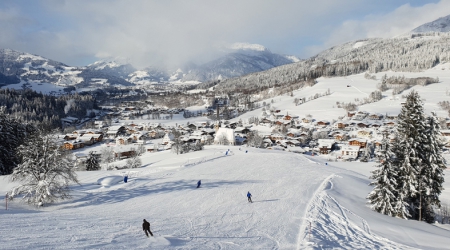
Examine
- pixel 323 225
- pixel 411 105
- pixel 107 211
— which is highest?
pixel 411 105

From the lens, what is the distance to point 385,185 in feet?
69.1

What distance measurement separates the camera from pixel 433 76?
6560 inches

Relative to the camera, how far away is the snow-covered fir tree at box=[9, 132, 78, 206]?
18.4 metres

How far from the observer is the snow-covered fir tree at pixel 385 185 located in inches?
816

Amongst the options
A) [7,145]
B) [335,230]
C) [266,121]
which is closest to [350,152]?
[266,121]

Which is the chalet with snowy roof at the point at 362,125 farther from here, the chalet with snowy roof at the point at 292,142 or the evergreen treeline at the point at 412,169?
the evergreen treeline at the point at 412,169

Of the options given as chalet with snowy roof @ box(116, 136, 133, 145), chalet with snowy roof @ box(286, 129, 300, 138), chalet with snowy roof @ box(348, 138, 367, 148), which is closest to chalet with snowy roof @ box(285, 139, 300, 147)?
chalet with snowy roof @ box(286, 129, 300, 138)

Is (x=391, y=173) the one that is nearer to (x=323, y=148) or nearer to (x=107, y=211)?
(x=107, y=211)

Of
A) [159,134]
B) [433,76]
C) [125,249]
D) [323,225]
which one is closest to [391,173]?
[323,225]

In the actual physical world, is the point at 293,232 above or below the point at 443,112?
below

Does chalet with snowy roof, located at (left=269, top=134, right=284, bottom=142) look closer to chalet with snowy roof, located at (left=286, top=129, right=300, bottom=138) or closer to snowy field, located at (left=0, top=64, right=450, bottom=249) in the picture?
chalet with snowy roof, located at (left=286, top=129, right=300, bottom=138)

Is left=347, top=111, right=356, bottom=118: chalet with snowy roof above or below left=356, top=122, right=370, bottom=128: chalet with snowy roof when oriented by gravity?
above

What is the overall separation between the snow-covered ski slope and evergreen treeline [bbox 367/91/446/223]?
1.53 metres

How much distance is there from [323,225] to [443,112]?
12607cm
